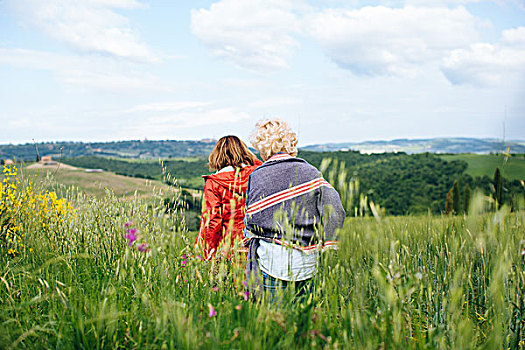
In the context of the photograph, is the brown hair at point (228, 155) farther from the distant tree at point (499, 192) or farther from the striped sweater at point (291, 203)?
the distant tree at point (499, 192)

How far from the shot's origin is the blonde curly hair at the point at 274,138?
9.72ft

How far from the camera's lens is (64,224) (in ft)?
10.7

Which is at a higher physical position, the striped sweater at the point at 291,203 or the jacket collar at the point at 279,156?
the jacket collar at the point at 279,156

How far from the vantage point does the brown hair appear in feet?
12.5

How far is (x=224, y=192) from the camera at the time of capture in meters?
3.47

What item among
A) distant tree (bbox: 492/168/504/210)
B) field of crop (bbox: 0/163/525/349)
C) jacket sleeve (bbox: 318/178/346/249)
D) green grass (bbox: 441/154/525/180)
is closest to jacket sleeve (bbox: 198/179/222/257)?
field of crop (bbox: 0/163/525/349)

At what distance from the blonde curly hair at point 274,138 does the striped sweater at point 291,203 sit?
229 millimetres

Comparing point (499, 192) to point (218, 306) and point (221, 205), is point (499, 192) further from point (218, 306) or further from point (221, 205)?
point (218, 306)

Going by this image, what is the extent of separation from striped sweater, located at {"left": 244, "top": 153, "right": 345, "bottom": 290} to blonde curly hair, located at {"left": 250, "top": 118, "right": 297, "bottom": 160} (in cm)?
23

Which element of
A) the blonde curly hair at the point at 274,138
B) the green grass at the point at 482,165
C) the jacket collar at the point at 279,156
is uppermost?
Answer: the blonde curly hair at the point at 274,138

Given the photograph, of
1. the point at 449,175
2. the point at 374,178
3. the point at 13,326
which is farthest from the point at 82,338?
the point at 449,175

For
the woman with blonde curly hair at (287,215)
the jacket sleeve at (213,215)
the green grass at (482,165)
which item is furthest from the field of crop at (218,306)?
the green grass at (482,165)

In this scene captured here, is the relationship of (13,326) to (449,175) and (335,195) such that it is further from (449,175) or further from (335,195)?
(449,175)

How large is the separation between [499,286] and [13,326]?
243cm
